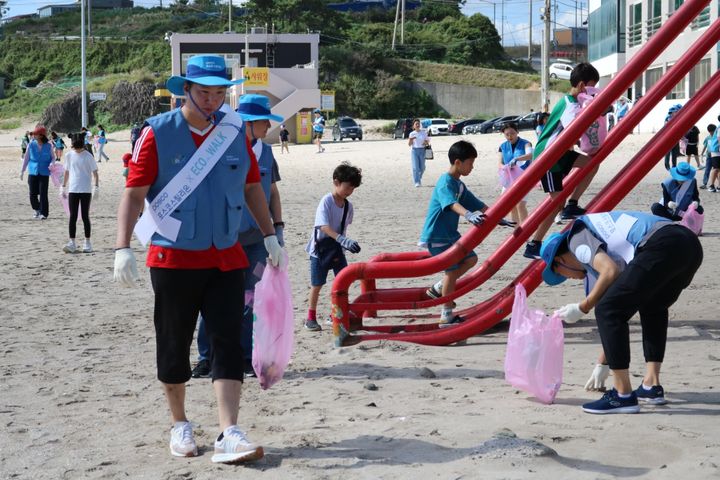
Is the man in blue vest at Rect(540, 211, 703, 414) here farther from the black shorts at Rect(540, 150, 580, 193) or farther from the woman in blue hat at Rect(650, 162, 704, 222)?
the woman in blue hat at Rect(650, 162, 704, 222)

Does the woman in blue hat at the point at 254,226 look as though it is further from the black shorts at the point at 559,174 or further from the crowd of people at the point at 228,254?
the black shorts at the point at 559,174

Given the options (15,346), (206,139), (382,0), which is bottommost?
A: (15,346)

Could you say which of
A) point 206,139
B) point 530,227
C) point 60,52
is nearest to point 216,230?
point 206,139

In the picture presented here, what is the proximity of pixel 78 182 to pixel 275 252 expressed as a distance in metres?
8.70

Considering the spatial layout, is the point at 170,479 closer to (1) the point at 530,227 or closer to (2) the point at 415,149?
(1) the point at 530,227

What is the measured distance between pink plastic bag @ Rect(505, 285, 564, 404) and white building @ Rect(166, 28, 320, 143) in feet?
156

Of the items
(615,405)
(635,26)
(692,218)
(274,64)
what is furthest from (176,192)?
(274,64)

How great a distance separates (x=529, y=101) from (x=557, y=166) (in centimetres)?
6316

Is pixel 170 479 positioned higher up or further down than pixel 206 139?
further down

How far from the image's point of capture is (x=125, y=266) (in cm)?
497

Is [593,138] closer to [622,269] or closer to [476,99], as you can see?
[622,269]

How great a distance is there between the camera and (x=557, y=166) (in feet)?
27.5

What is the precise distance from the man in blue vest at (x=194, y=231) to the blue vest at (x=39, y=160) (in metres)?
14.1

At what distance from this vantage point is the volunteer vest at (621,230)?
18.2ft
